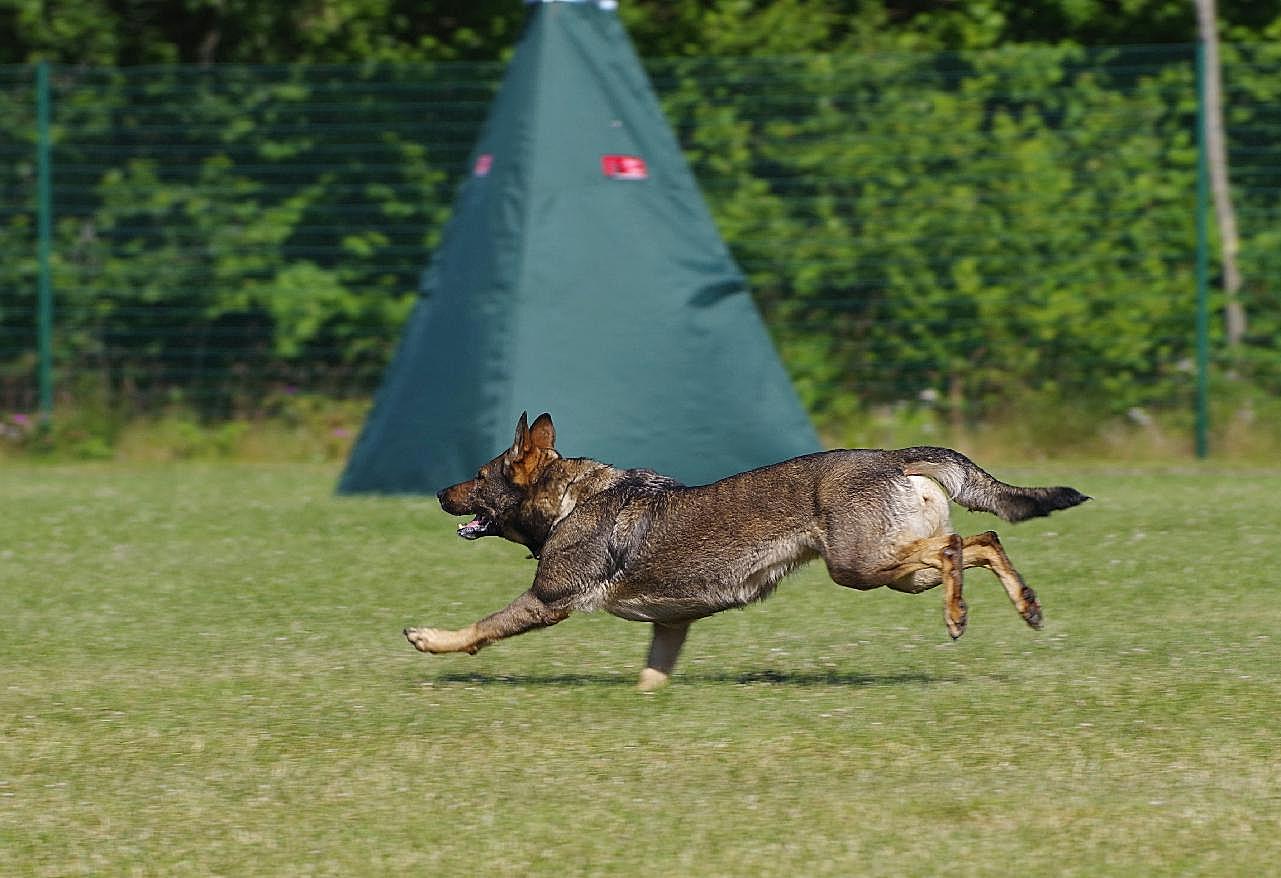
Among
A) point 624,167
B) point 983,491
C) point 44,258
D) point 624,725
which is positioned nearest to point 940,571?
point 983,491

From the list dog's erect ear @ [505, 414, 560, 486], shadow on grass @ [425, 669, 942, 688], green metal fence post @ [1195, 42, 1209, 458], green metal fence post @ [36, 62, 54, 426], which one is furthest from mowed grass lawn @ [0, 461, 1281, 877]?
green metal fence post @ [36, 62, 54, 426]

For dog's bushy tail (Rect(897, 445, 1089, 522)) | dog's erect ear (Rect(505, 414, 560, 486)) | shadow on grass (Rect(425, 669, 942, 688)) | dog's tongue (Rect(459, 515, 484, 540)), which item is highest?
dog's bushy tail (Rect(897, 445, 1089, 522))

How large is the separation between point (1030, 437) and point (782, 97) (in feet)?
9.56

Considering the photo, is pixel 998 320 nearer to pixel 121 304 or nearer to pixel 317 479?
pixel 317 479

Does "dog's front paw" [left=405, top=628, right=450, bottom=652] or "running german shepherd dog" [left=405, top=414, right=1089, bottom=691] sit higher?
"running german shepherd dog" [left=405, top=414, right=1089, bottom=691]

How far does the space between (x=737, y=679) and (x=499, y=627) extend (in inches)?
31.2

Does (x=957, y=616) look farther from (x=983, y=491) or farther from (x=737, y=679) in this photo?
(x=737, y=679)

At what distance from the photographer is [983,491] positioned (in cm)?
642

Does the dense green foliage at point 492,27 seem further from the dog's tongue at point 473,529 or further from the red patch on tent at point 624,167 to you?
the dog's tongue at point 473,529

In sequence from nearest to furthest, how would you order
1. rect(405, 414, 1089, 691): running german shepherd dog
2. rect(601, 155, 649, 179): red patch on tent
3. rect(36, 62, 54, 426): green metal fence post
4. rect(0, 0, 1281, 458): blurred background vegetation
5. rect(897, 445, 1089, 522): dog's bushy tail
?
rect(405, 414, 1089, 691): running german shepherd dog → rect(897, 445, 1089, 522): dog's bushy tail → rect(601, 155, 649, 179): red patch on tent → rect(0, 0, 1281, 458): blurred background vegetation → rect(36, 62, 54, 426): green metal fence post

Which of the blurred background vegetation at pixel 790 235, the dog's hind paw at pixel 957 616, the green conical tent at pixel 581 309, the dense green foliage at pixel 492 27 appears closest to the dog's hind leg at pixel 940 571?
the dog's hind paw at pixel 957 616

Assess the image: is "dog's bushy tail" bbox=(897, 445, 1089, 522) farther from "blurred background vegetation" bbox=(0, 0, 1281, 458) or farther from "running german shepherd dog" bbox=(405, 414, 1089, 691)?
"blurred background vegetation" bbox=(0, 0, 1281, 458)

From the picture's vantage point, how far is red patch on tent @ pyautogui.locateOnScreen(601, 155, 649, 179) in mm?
11742

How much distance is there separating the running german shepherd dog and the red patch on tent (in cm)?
518
